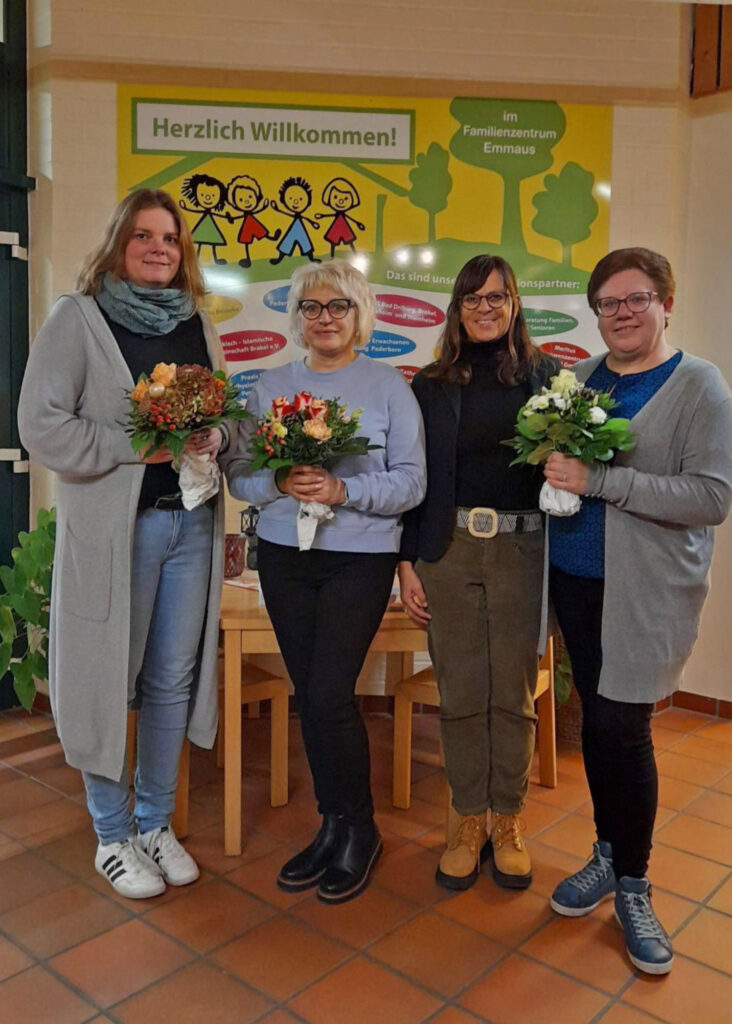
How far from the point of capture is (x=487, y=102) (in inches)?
152

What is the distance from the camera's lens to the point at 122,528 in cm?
232

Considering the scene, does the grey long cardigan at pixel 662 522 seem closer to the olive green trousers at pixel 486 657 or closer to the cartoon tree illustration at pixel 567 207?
the olive green trousers at pixel 486 657

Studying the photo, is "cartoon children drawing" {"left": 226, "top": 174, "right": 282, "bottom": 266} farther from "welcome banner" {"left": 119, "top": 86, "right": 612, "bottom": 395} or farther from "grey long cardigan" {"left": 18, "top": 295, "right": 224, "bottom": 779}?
"grey long cardigan" {"left": 18, "top": 295, "right": 224, "bottom": 779}

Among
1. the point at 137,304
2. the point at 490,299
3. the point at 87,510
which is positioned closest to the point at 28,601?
the point at 87,510

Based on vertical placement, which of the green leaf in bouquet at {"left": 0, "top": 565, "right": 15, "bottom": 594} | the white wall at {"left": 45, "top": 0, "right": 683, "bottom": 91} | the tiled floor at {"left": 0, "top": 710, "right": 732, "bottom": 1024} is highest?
the white wall at {"left": 45, "top": 0, "right": 683, "bottom": 91}

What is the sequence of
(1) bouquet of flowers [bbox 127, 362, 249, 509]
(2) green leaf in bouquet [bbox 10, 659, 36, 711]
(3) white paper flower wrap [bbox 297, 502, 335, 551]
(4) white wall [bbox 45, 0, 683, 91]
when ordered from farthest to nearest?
1. (4) white wall [bbox 45, 0, 683, 91]
2. (2) green leaf in bouquet [bbox 10, 659, 36, 711]
3. (3) white paper flower wrap [bbox 297, 502, 335, 551]
4. (1) bouquet of flowers [bbox 127, 362, 249, 509]

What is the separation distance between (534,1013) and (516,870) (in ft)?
1.78

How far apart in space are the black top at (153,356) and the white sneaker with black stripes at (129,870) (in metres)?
1.02

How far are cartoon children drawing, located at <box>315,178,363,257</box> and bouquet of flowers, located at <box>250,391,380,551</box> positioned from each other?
1.85 metres

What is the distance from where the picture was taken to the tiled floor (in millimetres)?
2023

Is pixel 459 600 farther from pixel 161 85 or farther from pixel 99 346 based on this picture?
pixel 161 85

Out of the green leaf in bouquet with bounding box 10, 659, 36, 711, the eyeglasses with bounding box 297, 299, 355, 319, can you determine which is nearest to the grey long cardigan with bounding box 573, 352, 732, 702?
the eyeglasses with bounding box 297, 299, 355, 319

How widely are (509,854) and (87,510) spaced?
159cm

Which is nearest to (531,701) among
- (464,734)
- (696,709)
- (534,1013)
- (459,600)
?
(464,734)
